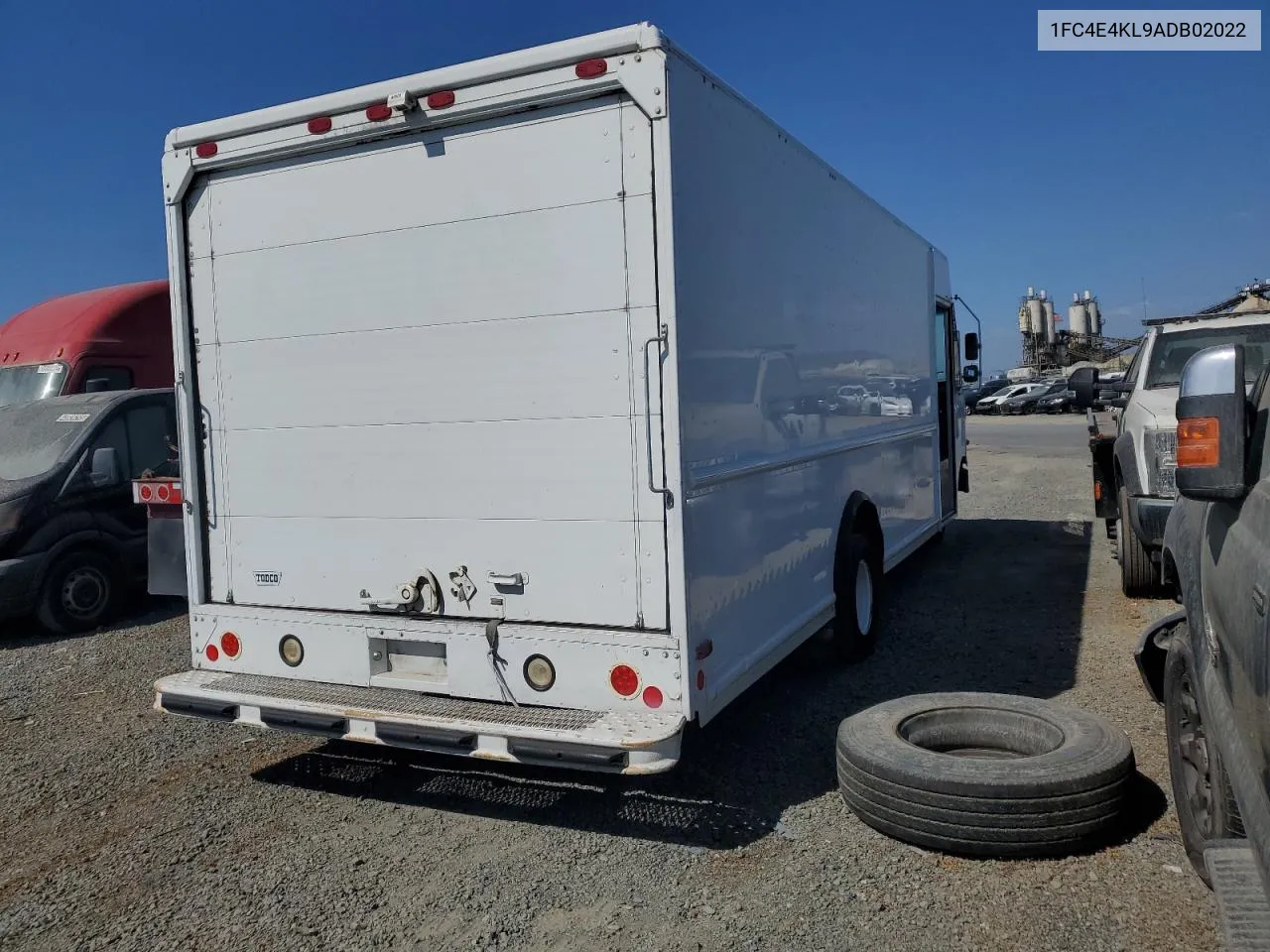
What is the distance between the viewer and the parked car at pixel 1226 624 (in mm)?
2439

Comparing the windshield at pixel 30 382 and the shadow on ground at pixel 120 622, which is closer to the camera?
the shadow on ground at pixel 120 622

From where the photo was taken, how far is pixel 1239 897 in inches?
98.7

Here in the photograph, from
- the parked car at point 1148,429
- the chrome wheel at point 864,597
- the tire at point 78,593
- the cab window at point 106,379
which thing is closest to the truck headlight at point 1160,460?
the parked car at point 1148,429

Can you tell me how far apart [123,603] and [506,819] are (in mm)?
5992

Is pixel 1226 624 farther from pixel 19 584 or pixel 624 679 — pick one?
pixel 19 584

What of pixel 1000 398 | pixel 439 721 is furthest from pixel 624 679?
pixel 1000 398

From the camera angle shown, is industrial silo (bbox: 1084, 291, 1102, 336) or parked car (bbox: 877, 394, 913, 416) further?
industrial silo (bbox: 1084, 291, 1102, 336)

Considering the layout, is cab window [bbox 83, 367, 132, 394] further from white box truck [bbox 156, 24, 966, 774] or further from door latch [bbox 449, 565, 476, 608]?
door latch [bbox 449, 565, 476, 608]

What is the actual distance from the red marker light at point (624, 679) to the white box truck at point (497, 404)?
0.5 inches

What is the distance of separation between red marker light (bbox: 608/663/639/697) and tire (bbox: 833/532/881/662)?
2420 millimetres

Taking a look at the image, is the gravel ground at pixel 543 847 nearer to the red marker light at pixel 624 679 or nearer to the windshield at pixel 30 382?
the red marker light at pixel 624 679

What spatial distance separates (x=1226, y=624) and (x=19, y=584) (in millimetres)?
8394

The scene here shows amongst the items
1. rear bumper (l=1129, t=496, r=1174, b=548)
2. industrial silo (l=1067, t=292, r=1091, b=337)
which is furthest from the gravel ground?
industrial silo (l=1067, t=292, r=1091, b=337)

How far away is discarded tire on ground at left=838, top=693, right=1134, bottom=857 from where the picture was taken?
12.3ft
